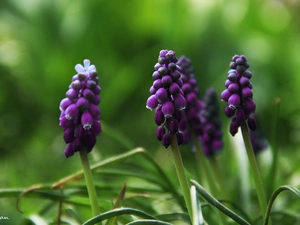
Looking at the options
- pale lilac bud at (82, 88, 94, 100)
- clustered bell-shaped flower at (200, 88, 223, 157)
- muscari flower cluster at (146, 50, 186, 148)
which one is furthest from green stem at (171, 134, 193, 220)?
clustered bell-shaped flower at (200, 88, 223, 157)

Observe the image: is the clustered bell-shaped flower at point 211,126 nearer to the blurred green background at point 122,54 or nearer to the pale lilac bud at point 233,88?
A: the pale lilac bud at point 233,88

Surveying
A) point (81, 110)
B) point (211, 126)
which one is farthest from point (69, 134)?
point (211, 126)

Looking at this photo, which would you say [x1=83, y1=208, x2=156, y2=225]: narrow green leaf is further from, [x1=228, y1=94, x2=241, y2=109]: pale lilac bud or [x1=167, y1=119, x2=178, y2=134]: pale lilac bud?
[x1=228, y1=94, x2=241, y2=109]: pale lilac bud

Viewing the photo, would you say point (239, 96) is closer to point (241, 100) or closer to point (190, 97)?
point (241, 100)

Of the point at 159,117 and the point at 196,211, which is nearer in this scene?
the point at 196,211

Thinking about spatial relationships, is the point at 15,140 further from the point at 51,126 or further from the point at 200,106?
the point at 200,106
